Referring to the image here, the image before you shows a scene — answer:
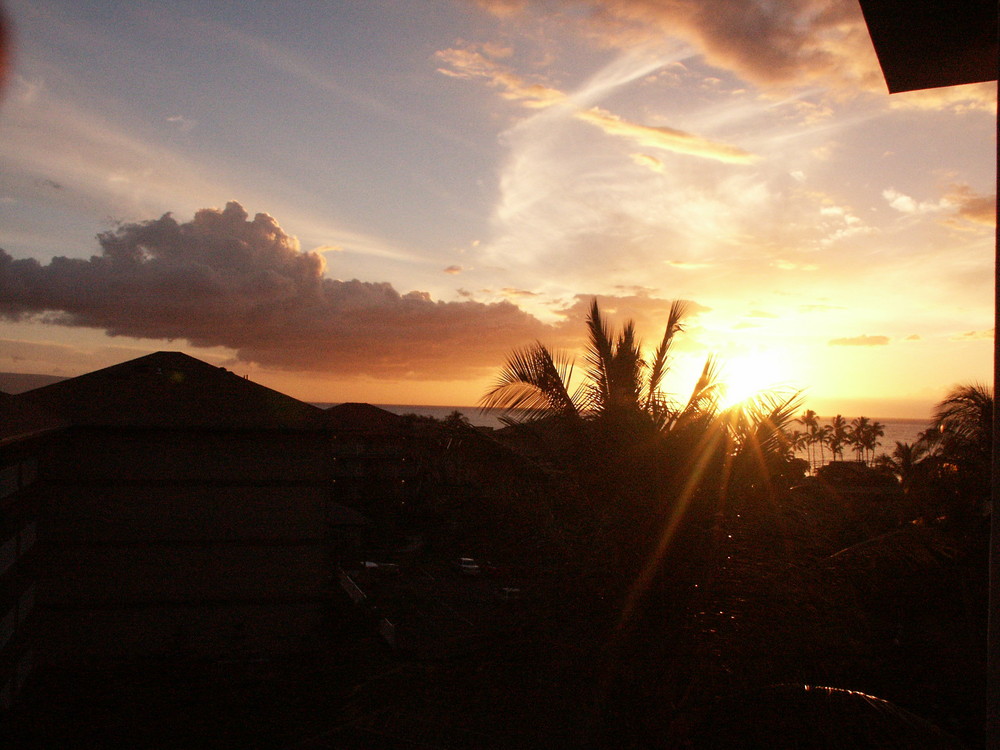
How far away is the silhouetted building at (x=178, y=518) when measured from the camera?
1251 centimetres

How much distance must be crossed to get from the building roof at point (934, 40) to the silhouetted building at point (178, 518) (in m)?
11.5

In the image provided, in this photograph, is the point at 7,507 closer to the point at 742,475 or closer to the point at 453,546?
the point at 742,475

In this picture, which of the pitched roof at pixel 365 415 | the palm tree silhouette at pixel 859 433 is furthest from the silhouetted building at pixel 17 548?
the palm tree silhouette at pixel 859 433

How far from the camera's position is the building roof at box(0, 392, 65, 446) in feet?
17.6

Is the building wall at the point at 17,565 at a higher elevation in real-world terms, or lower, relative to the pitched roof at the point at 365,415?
lower

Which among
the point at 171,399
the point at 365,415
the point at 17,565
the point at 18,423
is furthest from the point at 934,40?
the point at 365,415

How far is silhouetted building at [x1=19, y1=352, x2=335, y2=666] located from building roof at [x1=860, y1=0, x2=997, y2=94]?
11.5 m

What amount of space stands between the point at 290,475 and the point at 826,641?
1021cm

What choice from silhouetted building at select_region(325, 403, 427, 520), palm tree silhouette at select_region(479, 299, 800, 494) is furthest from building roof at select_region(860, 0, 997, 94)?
silhouetted building at select_region(325, 403, 427, 520)

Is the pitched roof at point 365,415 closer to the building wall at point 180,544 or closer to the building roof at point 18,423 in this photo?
the building wall at point 180,544

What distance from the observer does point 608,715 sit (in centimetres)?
607

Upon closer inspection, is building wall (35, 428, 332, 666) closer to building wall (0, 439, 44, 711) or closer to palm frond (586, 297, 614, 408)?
building wall (0, 439, 44, 711)

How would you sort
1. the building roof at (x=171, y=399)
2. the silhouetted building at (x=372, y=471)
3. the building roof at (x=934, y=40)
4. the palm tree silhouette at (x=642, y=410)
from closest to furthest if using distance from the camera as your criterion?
the building roof at (x=934, y=40) < the palm tree silhouette at (x=642, y=410) < the building roof at (x=171, y=399) < the silhouetted building at (x=372, y=471)

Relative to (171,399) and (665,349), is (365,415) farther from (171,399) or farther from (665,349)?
(665,349)
